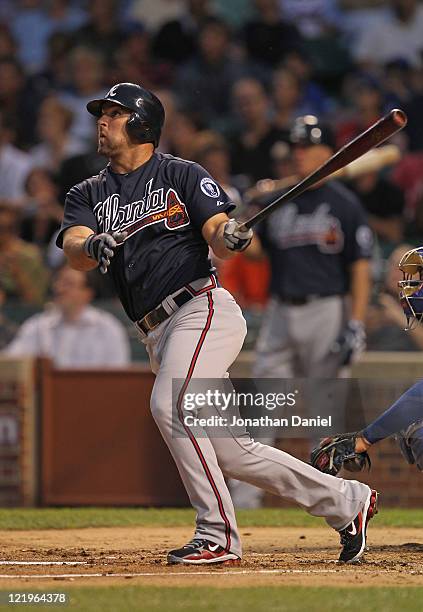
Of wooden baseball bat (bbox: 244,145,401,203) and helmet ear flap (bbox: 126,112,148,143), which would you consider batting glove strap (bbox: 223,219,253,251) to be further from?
wooden baseball bat (bbox: 244,145,401,203)

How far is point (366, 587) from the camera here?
4.88m

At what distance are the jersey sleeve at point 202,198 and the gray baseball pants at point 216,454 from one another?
343mm

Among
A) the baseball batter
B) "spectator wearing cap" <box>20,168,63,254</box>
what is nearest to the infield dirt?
the baseball batter

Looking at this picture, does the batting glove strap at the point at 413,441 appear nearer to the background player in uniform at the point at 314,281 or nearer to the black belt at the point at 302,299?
the background player in uniform at the point at 314,281

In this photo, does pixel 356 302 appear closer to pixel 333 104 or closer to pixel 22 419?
pixel 22 419

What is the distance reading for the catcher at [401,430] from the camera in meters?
5.71

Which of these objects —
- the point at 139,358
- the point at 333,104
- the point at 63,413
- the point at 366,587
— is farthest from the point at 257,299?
the point at 366,587

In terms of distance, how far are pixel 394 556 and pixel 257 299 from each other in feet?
15.0

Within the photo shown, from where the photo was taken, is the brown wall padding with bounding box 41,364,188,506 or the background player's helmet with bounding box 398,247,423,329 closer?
the background player's helmet with bounding box 398,247,423,329

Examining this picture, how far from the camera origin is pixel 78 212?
573 centimetres

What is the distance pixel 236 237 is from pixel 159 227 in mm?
469

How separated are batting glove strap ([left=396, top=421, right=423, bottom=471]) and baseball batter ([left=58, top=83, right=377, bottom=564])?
0.28 meters

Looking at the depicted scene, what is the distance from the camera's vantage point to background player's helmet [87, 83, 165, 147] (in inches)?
224

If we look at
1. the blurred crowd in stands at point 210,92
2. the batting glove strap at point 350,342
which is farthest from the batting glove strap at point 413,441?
the blurred crowd in stands at point 210,92
